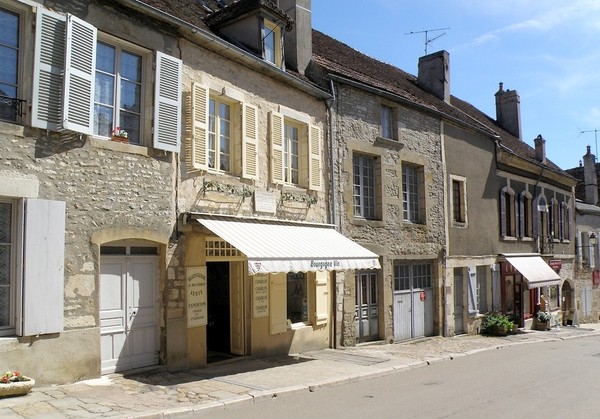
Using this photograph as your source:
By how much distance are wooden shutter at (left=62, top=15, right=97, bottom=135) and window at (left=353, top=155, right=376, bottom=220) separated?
24.1 feet

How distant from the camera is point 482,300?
18.2 metres

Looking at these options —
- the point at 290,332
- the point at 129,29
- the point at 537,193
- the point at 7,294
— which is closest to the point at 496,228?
the point at 537,193

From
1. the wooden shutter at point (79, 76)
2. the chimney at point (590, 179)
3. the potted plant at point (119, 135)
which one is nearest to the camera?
the wooden shutter at point (79, 76)

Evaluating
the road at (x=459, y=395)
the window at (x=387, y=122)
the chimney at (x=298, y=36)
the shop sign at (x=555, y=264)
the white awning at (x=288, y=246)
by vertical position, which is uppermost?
the chimney at (x=298, y=36)

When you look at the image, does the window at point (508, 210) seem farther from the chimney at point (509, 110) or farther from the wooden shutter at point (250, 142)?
the wooden shutter at point (250, 142)

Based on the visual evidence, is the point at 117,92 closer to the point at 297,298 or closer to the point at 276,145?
the point at 276,145

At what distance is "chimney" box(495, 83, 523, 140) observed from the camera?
82.7ft

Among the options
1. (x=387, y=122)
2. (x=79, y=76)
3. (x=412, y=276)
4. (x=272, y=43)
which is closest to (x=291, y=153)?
(x=272, y=43)

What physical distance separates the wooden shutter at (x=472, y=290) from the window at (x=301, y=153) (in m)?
7.40

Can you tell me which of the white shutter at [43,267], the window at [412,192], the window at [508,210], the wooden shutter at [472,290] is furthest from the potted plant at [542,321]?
the white shutter at [43,267]

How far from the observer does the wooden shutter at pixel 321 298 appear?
11.8 m

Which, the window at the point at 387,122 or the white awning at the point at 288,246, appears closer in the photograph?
the white awning at the point at 288,246

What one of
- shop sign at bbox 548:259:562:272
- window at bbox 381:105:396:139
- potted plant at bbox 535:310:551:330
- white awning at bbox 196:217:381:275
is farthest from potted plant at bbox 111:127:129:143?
shop sign at bbox 548:259:562:272

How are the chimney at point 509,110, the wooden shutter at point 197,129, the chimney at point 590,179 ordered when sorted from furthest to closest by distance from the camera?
the chimney at point 590,179 → the chimney at point 509,110 → the wooden shutter at point 197,129
